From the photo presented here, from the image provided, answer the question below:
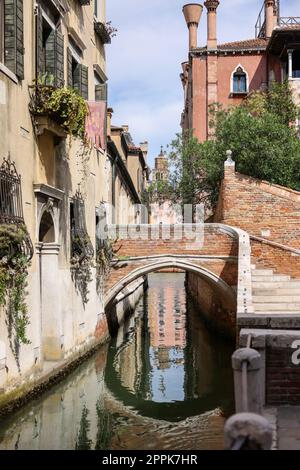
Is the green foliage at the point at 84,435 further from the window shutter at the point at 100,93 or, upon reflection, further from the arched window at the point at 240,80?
the arched window at the point at 240,80

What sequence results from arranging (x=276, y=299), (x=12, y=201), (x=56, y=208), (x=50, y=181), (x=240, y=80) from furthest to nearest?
(x=240, y=80) → (x=276, y=299) → (x=56, y=208) → (x=50, y=181) → (x=12, y=201)

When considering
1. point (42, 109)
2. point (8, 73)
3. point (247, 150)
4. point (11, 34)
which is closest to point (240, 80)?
point (247, 150)

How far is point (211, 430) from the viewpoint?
8.20 meters

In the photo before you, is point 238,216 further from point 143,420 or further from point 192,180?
point 143,420

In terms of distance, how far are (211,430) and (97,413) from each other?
5.74 feet

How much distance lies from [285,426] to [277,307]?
638 centimetres

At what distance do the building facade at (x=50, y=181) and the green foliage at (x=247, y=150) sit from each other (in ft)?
18.6

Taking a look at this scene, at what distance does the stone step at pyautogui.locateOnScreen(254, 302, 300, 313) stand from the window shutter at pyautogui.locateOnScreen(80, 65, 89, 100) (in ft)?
17.6

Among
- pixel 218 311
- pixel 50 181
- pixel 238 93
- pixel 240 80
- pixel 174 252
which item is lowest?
pixel 218 311

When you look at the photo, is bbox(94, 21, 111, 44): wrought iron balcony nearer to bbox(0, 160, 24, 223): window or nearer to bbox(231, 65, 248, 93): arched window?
bbox(0, 160, 24, 223): window

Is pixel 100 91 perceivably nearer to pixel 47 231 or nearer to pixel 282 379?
pixel 47 231

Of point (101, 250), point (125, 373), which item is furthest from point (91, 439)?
point (101, 250)

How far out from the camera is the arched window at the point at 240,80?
2744 cm

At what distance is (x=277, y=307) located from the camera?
1076cm
